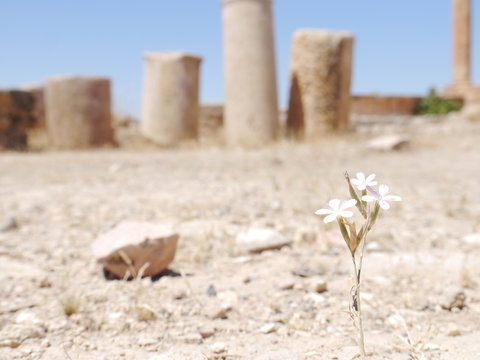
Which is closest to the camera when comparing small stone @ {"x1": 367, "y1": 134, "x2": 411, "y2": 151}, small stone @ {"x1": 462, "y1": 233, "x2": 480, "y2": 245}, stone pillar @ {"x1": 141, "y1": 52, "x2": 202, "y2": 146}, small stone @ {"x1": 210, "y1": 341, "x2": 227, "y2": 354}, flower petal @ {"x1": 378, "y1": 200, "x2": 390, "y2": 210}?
flower petal @ {"x1": 378, "y1": 200, "x2": 390, "y2": 210}

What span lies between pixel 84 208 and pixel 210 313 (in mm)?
2090

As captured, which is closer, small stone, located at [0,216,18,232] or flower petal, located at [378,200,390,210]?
flower petal, located at [378,200,390,210]

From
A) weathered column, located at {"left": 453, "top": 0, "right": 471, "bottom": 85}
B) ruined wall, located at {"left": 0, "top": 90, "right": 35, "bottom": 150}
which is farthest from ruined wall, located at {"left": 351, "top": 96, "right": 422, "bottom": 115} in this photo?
ruined wall, located at {"left": 0, "top": 90, "right": 35, "bottom": 150}

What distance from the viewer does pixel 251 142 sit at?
8.48 m

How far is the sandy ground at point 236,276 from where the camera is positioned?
5.79ft

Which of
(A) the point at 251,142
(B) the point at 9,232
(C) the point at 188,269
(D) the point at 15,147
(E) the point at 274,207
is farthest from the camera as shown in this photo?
(D) the point at 15,147

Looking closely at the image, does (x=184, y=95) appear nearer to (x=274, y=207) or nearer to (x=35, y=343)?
(x=274, y=207)

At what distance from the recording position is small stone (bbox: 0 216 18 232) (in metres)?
3.30

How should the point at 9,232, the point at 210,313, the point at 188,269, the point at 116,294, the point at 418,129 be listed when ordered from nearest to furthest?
1. the point at 210,313
2. the point at 116,294
3. the point at 188,269
4. the point at 9,232
5. the point at 418,129

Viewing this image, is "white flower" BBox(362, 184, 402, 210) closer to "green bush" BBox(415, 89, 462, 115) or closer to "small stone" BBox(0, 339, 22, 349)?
"small stone" BBox(0, 339, 22, 349)

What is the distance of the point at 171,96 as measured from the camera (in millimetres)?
9570

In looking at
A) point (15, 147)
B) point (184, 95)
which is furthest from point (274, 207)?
point (15, 147)

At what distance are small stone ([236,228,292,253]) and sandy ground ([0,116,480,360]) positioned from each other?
0.17 feet

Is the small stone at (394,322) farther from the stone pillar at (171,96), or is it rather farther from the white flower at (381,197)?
the stone pillar at (171,96)
